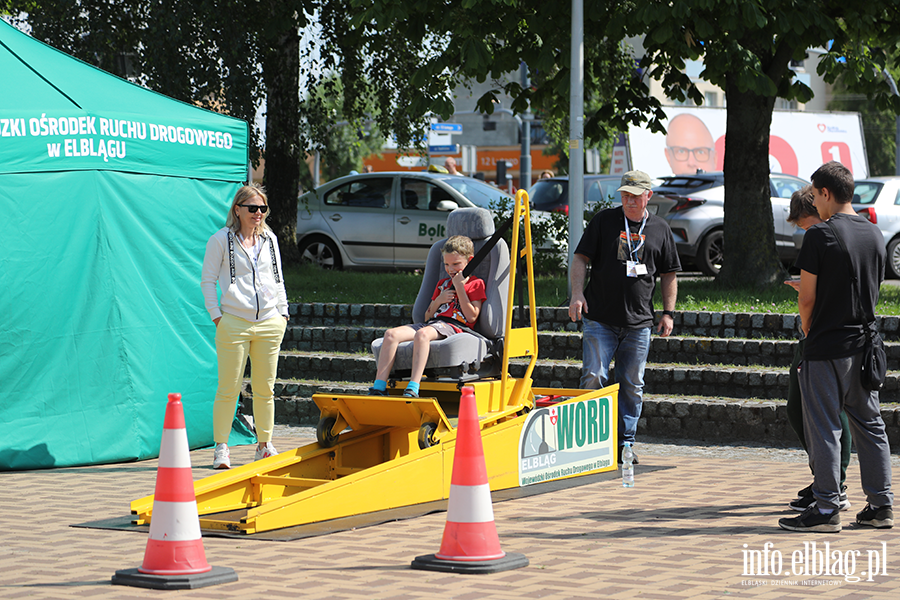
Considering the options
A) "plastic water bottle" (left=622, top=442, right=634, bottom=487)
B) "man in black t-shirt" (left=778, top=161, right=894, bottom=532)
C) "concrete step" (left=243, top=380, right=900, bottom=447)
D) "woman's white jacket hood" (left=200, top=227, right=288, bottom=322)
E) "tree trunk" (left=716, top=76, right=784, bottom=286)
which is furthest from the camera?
"tree trunk" (left=716, top=76, right=784, bottom=286)

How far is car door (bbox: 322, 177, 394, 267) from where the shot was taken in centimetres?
1739

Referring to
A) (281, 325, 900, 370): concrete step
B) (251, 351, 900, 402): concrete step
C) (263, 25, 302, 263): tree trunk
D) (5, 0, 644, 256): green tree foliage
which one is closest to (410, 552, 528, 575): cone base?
(251, 351, 900, 402): concrete step

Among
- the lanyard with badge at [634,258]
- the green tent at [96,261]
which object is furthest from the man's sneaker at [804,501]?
the green tent at [96,261]

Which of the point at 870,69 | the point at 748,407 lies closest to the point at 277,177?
the point at 870,69

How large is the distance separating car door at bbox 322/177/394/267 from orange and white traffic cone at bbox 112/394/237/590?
12.5 meters

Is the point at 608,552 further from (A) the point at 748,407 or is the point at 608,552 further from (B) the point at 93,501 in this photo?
(A) the point at 748,407

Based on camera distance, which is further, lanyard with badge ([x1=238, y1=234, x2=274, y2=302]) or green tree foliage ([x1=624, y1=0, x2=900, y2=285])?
green tree foliage ([x1=624, y1=0, x2=900, y2=285])

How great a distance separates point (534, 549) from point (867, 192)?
14069 mm

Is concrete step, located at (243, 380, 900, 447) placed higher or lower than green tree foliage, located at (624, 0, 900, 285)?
lower

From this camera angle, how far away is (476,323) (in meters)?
7.66

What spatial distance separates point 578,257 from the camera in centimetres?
805

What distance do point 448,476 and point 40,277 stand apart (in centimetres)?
343

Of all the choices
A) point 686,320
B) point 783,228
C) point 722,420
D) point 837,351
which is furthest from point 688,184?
point 837,351

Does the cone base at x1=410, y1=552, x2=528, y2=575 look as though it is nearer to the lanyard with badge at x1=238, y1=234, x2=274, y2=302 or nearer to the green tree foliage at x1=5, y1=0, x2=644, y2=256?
the lanyard with badge at x1=238, y1=234, x2=274, y2=302
